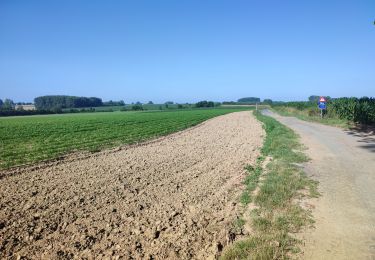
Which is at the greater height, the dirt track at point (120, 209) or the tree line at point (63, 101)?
the tree line at point (63, 101)

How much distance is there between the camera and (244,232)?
5.64 meters

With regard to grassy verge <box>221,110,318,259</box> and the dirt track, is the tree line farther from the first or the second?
grassy verge <box>221,110,318,259</box>

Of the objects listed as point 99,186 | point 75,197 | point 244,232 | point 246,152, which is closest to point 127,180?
point 99,186

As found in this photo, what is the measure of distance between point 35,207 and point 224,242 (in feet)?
15.4

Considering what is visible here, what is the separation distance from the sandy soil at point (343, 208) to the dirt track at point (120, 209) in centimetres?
167

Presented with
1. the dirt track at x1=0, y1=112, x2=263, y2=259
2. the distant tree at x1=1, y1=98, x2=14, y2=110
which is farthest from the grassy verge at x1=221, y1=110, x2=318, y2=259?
the distant tree at x1=1, y1=98, x2=14, y2=110

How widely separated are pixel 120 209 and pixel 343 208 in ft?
16.3

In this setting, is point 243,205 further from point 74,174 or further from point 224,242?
point 74,174

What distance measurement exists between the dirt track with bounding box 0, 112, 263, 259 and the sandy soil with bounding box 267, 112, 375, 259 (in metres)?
1.67

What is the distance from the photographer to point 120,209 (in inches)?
279

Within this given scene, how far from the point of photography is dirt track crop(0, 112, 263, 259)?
209 inches

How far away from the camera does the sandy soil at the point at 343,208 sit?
4883 mm

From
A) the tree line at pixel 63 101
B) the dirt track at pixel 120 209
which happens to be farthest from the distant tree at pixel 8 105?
the dirt track at pixel 120 209

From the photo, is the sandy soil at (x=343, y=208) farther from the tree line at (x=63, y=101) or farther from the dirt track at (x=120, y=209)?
the tree line at (x=63, y=101)
